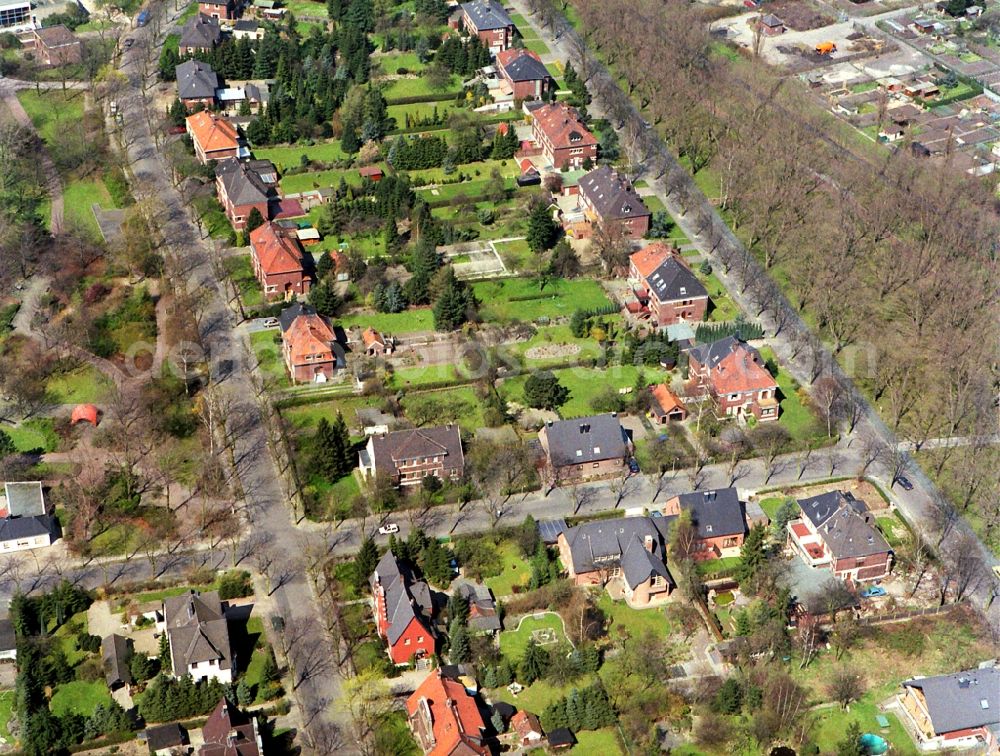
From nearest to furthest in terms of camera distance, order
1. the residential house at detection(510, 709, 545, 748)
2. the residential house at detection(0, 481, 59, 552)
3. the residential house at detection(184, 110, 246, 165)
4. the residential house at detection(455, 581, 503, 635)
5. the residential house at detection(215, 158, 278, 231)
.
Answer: the residential house at detection(510, 709, 545, 748)
the residential house at detection(455, 581, 503, 635)
the residential house at detection(0, 481, 59, 552)
the residential house at detection(215, 158, 278, 231)
the residential house at detection(184, 110, 246, 165)

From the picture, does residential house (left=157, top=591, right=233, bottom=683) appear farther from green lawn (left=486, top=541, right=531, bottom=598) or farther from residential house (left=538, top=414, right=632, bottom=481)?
residential house (left=538, top=414, right=632, bottom=481)

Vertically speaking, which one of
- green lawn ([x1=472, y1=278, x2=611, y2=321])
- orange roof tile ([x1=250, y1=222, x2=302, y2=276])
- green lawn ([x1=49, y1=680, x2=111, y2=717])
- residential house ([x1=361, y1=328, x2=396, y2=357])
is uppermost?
orange roof tile ([x1=250, y1=222, x2=302, y2=276])

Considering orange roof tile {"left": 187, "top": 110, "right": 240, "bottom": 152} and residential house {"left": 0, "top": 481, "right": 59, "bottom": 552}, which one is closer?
residential house {"left": 0, "top": 481, "right": 59, "bottom": 552}

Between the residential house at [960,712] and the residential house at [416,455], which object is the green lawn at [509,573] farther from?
the residential house at [960,712]

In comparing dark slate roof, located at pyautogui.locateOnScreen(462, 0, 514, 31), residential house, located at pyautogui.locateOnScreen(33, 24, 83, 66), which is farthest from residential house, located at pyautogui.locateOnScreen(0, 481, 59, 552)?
dark slate roof, located at pyautogui.locateOnScreen(462, 0, 514, 31)

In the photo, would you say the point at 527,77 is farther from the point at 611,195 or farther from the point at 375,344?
the point at 375,344

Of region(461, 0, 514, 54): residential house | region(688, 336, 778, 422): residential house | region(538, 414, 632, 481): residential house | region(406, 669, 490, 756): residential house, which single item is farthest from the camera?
region(461, 0, 514, 54): residential house

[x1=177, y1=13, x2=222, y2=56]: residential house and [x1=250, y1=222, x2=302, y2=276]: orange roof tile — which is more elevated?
[x1=250, y1=222, x2=302, y2=276]: orange roof tile

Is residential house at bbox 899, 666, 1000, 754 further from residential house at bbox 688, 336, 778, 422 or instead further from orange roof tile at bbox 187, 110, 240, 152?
orange roof tile at bbox 187, 110, 240, 152
